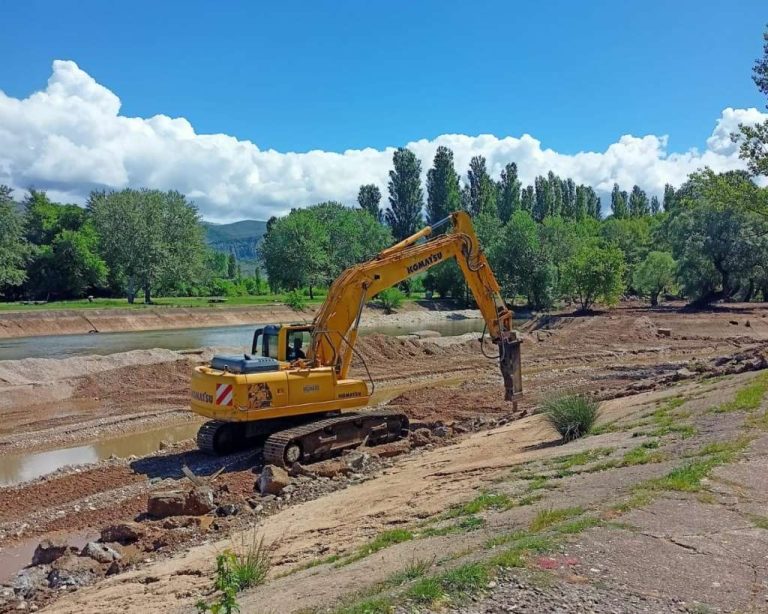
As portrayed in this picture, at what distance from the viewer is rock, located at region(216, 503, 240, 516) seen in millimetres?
11375

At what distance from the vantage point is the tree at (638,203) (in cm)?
13275

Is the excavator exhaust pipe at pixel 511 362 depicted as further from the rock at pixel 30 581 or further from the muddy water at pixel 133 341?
the muddy water at pixel 133 341

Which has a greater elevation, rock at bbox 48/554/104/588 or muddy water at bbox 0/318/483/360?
muddy water at bbox 0/318/483/360

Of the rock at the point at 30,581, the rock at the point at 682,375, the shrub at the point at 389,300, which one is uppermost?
the shrub at the point at 389,300

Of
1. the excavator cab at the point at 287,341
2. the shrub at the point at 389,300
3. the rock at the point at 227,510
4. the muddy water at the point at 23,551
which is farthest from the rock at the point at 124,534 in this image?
the shrub at the point at 389,300

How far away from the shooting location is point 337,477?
43.1ft

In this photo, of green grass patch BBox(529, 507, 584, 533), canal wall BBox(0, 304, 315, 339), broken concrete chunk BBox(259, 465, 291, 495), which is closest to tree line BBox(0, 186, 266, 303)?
canal wall BBox(0, 304, 315, 339)

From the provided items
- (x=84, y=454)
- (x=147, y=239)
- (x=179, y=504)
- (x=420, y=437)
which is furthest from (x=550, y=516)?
(x=147, y=239)

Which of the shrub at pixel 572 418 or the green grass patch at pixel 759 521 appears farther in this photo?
the shrub at pixel 572 418

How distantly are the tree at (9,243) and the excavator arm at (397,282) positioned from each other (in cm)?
4518

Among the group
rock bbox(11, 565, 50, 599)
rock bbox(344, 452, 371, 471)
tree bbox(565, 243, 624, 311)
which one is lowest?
rock bbox(11, 565, 50, 599)

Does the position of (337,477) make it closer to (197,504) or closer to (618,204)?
(197,504)

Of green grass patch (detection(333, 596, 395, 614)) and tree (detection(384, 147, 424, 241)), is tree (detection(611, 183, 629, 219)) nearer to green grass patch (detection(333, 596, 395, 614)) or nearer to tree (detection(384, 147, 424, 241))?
tree (detection(384, 147, 424, 241))

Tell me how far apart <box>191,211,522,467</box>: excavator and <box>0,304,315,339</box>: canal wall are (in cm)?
3569
